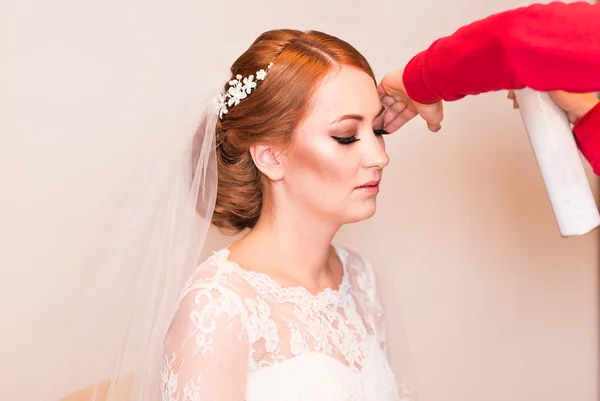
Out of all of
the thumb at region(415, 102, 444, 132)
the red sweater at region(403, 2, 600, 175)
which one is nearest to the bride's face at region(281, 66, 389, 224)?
the thumb at region(415, 102, 444, 132)

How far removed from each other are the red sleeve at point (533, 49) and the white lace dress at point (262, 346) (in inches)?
23.7

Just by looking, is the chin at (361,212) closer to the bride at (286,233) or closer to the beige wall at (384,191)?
the bride at (286,233)

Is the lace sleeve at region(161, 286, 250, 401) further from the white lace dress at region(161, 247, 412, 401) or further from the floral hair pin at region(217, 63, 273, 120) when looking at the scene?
the floral hair pin at region(217, 63, 273, 120)

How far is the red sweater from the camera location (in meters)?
1.02

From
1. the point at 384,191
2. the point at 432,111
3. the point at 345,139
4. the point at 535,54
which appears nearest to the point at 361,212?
the point at 345,139

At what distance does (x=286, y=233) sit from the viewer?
1.57m

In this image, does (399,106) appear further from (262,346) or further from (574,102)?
(262,346)


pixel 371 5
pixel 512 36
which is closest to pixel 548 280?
pixel 371 5

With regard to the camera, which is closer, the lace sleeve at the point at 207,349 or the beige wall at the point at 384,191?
the lace sleeve at the point at 207,349

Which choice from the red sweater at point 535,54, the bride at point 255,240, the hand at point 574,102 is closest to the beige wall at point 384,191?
the bride at point 255,240

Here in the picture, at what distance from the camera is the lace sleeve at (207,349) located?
1259mm

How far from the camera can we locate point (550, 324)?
7.70ft

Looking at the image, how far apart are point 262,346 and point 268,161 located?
16.6 inches

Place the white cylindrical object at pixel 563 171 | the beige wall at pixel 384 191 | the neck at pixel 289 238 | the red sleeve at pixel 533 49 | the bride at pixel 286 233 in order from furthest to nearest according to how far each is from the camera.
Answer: the beige wall at pixel 384 191, the neck at pixel 289 238, the bride at pixel 286 233, the white cylindrical object at pixel 563 171, the red sleeve at pixel 533 49
